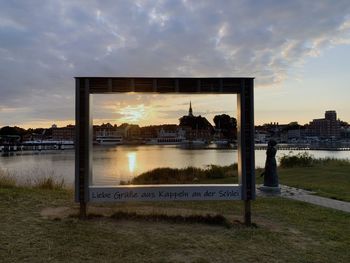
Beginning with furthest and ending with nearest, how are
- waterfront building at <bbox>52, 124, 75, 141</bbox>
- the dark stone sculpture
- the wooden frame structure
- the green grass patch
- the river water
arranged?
waterfront building at <bbox>52, 124, 75, 141</bbox>
the river water
the green grass patch
the dark stone sculpture
the wooden frame structure

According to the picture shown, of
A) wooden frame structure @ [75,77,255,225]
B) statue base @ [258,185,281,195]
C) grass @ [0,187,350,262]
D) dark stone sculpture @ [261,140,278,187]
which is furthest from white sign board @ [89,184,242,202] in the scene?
dark stone sculpture @ [261,140,278,187]

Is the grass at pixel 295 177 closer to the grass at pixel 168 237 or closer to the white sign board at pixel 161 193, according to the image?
the grass at pixel 168 237

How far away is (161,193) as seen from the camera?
276 inches

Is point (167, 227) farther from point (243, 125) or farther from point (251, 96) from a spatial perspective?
point (251, 96)

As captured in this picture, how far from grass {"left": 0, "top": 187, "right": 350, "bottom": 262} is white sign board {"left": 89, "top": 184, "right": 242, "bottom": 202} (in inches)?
15.5

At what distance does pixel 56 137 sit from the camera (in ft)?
430

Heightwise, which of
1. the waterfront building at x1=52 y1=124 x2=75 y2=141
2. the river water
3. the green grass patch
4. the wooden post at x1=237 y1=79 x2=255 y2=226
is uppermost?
the waterfront building at x1=52 y1=124 x2=75 y2=141

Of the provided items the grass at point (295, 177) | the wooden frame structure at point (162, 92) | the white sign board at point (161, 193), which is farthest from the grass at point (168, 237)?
the grass at point (295, 177)

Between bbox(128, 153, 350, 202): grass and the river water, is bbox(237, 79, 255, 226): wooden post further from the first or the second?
the river water

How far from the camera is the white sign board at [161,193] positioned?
6957 mm

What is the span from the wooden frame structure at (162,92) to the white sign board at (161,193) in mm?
36

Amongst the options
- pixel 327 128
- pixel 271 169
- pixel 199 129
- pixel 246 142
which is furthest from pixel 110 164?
pixel 327 128

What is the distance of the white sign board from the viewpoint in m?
6.96

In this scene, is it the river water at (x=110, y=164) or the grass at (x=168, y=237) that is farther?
the river water at (x=110, y=164)
